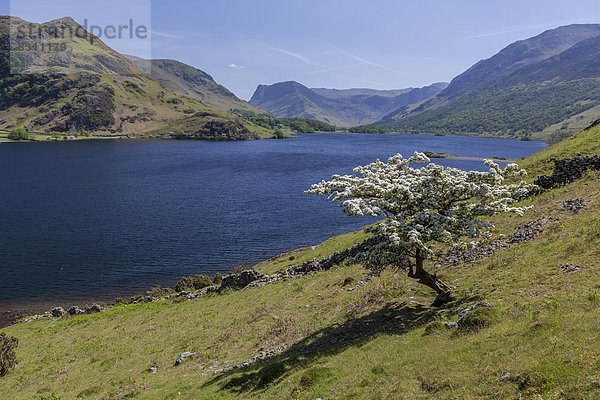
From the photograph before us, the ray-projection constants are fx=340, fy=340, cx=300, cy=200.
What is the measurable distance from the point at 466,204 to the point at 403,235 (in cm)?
583

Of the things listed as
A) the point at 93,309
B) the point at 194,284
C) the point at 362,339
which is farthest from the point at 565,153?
the point at 93,309

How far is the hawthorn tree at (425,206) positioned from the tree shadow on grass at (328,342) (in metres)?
2.53

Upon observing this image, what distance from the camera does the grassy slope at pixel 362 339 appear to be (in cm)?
1262

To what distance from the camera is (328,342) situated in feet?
71.2

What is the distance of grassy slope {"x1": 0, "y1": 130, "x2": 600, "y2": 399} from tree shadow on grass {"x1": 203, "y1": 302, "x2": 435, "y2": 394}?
0.11 metres

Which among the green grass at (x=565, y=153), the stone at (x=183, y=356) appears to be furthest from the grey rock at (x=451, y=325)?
the green grass at (x=565, y=153)

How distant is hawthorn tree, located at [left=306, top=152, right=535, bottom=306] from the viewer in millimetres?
19844

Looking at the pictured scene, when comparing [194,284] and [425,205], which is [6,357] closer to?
[194,284]

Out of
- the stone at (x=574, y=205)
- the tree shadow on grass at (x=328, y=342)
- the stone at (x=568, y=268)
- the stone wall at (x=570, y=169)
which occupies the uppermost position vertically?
the stone wall at (x=570, y=169)

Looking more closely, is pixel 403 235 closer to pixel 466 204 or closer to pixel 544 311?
pixel 466 204

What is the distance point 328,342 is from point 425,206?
10.6 metres

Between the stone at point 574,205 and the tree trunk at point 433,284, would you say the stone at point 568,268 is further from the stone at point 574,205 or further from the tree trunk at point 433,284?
the stone at point 574,205

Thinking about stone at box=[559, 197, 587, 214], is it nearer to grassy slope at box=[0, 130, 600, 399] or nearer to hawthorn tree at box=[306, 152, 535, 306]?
grassy slope at box=[0, 130, 600, 399]

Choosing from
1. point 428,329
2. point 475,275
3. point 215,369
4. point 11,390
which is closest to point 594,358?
point 428,329
